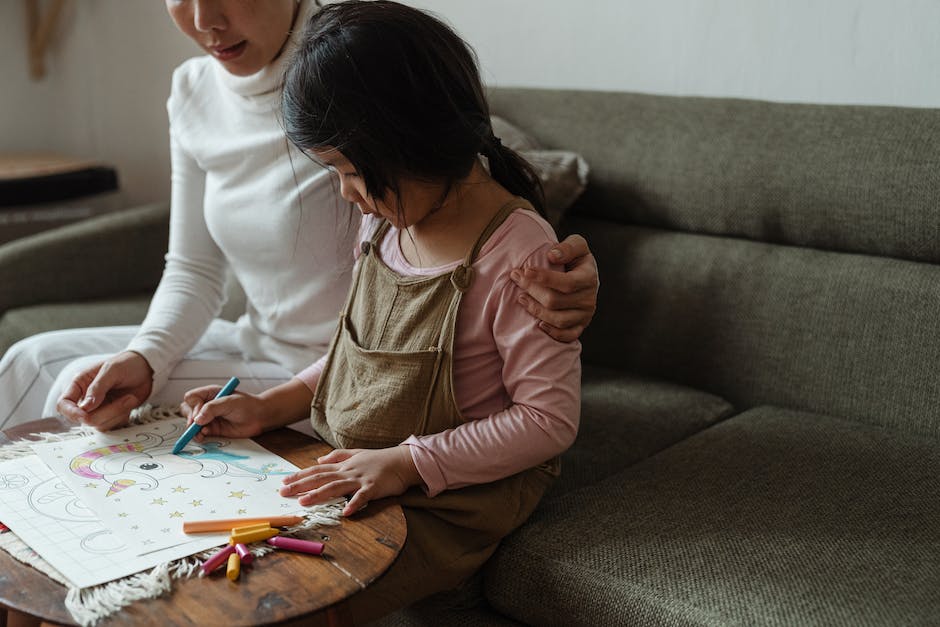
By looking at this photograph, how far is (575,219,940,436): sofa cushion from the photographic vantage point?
1448mm

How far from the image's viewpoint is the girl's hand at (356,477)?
0.98 m

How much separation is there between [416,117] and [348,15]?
14 cm

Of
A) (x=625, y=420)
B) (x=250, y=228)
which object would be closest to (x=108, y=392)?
(x=250, y=228)

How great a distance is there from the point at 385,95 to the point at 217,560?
0.49m

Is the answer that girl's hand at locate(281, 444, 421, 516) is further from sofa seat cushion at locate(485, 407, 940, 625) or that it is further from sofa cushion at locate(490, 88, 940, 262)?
sofa cushion at locate(490, 88, 940, 262)

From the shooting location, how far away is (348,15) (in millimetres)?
1061

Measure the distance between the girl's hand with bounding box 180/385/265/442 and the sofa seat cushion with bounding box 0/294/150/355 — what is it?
857mm

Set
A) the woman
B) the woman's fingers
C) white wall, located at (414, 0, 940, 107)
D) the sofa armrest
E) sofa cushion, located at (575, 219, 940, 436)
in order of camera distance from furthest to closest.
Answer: the sofa armrest
white wall, located at (414, 0, 940, 107)
sofa cushion, located at (575, 219, 940, 436)
the woman
the woman's fingers

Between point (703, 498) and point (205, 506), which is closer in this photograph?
point (205, 506)

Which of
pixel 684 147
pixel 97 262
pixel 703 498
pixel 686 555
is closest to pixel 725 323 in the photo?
pixel 684 147

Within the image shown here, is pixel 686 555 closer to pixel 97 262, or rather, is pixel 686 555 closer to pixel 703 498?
pixel 703 498

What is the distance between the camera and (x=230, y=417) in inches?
46.3

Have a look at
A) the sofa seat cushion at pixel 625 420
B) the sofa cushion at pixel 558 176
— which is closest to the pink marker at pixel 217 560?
the sofa seat cushion at pixel 625 420

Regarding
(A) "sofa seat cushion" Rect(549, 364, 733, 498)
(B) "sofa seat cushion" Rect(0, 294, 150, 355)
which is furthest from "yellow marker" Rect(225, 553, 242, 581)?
(B) "sofa seat cushion" Rect(0, 294, 150, 355)
